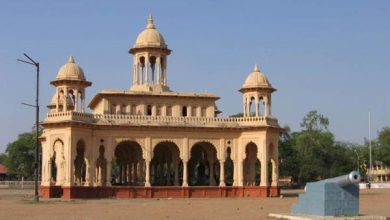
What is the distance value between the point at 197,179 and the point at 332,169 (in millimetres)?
36020

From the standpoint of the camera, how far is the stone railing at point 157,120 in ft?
143

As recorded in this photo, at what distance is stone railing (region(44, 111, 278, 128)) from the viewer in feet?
143

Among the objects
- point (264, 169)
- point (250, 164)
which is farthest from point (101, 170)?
point (264, 169)

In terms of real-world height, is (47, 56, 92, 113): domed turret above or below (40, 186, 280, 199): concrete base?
above

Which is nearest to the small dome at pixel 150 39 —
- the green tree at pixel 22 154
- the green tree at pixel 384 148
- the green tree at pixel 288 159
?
the green tree at pixel 288 159

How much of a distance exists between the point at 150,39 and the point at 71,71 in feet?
26.9

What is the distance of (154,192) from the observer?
149 ft

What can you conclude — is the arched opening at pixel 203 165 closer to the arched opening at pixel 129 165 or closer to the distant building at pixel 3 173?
the arched opening at pixel 129 165

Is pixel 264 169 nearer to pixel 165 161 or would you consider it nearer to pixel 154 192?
pixel 154 192

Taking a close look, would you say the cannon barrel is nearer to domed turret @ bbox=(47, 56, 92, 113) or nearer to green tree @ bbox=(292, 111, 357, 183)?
domed turret @ bbox=(47, 56, 92, 113)

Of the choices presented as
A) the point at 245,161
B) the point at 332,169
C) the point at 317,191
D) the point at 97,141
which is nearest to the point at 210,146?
the point at 245,161

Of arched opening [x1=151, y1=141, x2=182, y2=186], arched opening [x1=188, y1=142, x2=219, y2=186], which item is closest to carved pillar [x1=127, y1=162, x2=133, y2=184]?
arched opening [x1=151, y1=141, x2=182, y2=186]

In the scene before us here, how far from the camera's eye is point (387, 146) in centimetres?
9694

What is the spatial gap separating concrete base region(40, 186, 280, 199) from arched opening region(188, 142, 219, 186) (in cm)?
233
